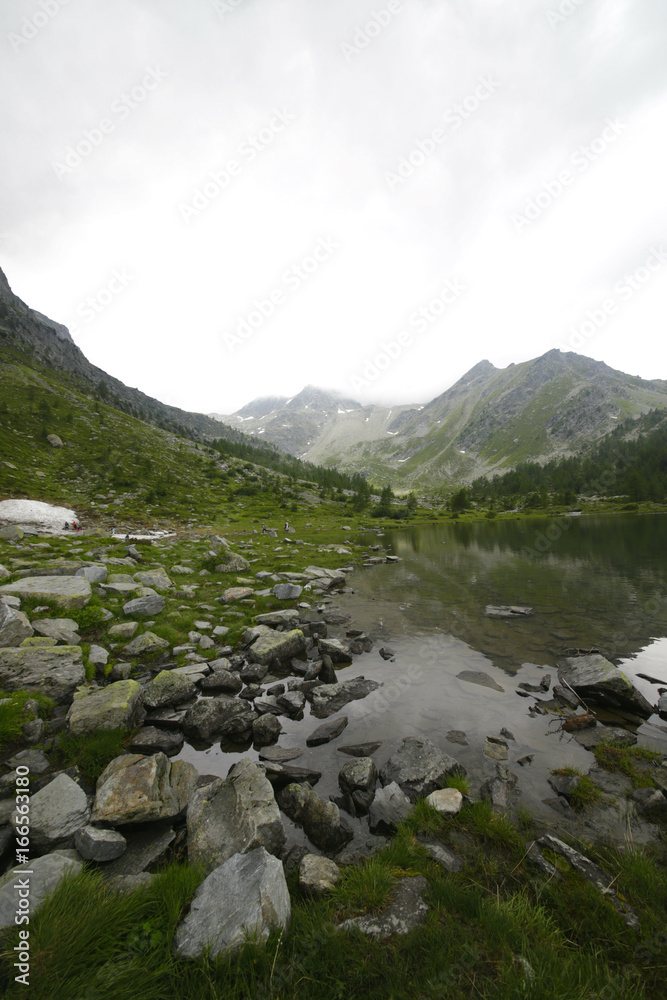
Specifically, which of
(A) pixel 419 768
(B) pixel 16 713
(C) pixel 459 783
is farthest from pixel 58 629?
(C) pixel 459 783

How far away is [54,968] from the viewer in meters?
3.01

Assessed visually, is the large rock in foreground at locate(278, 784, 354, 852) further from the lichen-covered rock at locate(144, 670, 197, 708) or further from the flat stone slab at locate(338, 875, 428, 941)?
the lichen-covered rock at locate(144, 670, 197, 708)

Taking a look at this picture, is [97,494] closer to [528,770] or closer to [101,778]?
[101,778]

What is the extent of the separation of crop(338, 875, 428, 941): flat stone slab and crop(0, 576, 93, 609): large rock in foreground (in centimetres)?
1263

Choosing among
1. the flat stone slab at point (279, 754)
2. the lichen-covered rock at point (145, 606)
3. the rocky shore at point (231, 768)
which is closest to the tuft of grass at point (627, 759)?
the rocky shore at point (231, 768)

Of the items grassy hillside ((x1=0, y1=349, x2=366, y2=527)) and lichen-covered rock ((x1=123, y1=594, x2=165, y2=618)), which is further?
grassy hillside ((x1=0, y1=349, x2=366, y2=527))

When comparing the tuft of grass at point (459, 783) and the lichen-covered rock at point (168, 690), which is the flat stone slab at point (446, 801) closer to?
the tuft of grass at point (459, 783)

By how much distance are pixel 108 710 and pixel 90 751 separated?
920 millimetres

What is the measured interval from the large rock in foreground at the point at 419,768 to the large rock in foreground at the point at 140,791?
4215 mm

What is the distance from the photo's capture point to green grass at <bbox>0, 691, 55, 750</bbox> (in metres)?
6.91

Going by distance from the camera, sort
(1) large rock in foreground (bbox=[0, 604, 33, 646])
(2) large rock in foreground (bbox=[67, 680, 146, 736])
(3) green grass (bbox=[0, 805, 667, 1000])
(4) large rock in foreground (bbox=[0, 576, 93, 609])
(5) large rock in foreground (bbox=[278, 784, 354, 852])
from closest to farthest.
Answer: (3) green grass (bbox=[0, 805, 667, 1000]) < (5) large rock in foreground (bbox=[278, 784, 354, 852]) < (2) large rock in foreground (bbox=[67, 680, 146, 736]) < (1) large rock in foreground (bbox=[0, 604, 33, 646]) < (4) large rock in foreground (bbox=[0, 576, 93, 609])

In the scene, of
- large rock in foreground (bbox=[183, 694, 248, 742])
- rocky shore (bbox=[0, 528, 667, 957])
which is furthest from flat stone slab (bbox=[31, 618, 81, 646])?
large rock in foreground (bbox=[183, 694, 248, 742])

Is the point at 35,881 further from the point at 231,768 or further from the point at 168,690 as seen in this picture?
the point at 168,690

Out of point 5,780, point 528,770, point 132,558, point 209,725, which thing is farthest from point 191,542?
point 528,770
